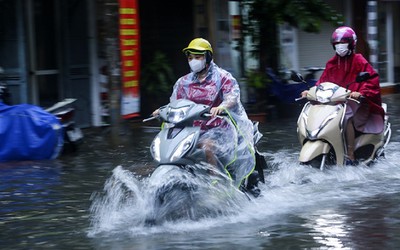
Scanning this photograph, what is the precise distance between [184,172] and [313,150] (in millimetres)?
2443

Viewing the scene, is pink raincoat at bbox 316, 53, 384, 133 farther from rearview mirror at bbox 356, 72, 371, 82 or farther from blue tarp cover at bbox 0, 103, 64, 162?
blue tarp cover at bbox 0, 103, 64, 162

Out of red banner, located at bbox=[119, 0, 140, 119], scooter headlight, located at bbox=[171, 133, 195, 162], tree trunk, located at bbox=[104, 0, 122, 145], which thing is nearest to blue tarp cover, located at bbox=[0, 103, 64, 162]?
tree trunk, located at bbox=[104, 0, 122, 145]

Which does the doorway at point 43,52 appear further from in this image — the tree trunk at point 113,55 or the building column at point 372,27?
the building column at point 372,27

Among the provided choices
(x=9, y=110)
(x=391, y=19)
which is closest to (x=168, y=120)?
(x=9, y=110)

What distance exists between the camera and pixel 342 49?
9156 mm

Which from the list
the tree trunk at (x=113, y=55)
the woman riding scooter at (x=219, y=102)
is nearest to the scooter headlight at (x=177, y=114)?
the woman riding scooter at (x=219, y=102)

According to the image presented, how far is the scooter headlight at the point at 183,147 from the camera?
652 cm

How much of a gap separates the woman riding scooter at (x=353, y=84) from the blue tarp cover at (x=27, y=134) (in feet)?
11.3

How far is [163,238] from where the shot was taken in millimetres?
6207

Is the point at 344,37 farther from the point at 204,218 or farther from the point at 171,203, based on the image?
the point at 171,203

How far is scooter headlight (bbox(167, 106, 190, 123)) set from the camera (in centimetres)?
667

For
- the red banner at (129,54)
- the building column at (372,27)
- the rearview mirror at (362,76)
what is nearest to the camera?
the rearview mirror at (362,76)

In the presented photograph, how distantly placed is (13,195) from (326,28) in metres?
13.1

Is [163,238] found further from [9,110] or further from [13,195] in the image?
[9,110]
